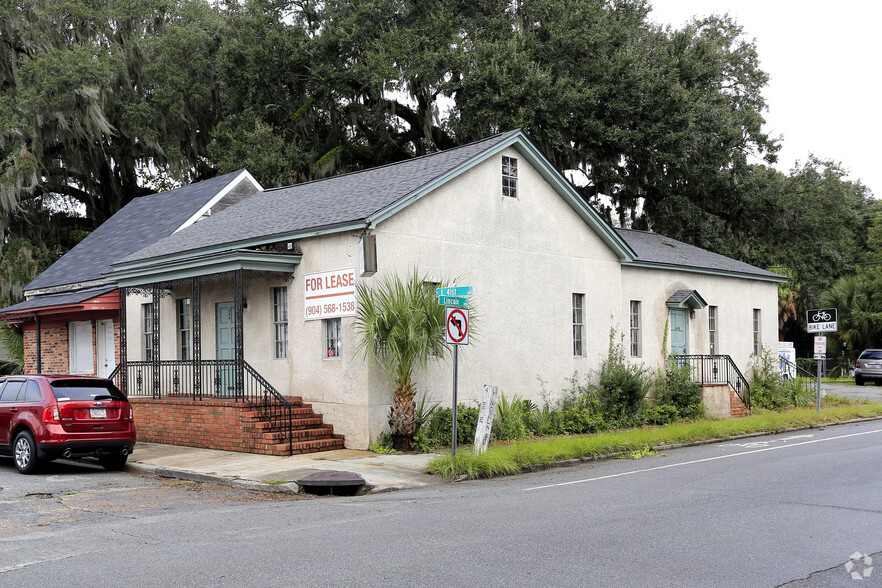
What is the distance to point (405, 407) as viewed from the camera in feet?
52.3

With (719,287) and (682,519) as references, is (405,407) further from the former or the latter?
(719,287)

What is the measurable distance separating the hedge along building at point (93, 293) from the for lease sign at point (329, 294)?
7.31 meters

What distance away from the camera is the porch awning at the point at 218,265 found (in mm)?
16594

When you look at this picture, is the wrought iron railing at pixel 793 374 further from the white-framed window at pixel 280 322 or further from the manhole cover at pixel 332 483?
the manhole cover at pixel 332 483

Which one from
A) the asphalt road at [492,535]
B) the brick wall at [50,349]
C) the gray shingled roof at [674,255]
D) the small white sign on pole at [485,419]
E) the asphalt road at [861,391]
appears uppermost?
the gray shingled roof at [674,255]

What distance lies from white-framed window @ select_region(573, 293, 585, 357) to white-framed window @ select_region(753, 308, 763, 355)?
29.7ft

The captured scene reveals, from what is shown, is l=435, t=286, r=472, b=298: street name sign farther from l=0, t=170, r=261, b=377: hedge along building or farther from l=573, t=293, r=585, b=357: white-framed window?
l=0, t=170, r=261, b=377: hedge along building

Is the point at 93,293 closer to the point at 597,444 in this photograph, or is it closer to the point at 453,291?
the point at 453,291

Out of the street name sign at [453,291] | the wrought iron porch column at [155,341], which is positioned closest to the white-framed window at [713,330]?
the street name sign at [453,291]

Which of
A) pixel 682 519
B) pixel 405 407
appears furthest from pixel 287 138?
pixel 682 519

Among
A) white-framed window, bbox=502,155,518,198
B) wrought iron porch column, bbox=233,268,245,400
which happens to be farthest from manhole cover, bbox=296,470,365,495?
white-framed window, bbox=502,155,518,198

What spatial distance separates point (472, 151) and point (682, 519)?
37.6 ft

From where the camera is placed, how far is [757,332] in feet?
92.1

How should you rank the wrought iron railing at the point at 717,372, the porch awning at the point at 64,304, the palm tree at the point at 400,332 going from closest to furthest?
the palm tree at the point at 400,332
the porch awning at the point at 64,304
the wrought iron railing at the point at 717,372
